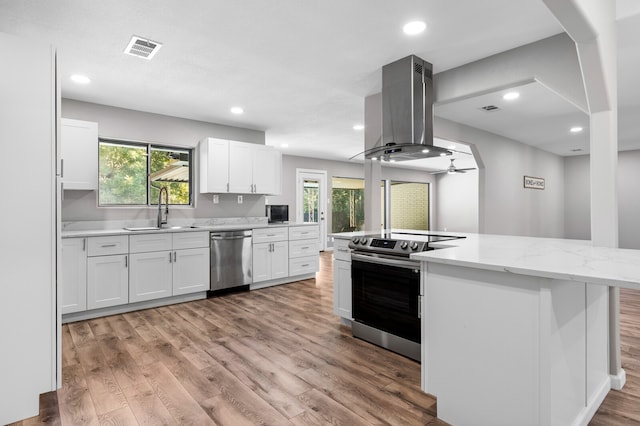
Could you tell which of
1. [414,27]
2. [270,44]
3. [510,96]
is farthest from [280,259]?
[510,96]

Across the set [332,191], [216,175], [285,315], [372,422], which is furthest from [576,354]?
[332,191]

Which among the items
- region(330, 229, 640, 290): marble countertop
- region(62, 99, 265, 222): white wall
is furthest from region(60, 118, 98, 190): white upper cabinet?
region(330, 229, 640, 290): marble countertop

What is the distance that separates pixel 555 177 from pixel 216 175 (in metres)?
7.48

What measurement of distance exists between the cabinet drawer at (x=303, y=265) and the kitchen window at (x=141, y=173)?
69.5 inches

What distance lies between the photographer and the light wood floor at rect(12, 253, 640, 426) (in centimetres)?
181

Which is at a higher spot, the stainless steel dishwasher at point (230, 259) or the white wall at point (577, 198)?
the white wall at point (577, 198)

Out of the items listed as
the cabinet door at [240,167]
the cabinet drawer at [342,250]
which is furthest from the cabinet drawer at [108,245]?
the cabinet drawer at [342,250]

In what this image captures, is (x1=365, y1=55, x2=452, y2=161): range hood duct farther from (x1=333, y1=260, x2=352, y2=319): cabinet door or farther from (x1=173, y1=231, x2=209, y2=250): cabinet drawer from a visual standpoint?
(x1=173, y1=231, x2=209, y2=250): cabinet drawer

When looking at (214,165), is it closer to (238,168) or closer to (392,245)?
(238,168)

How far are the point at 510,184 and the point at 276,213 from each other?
4.07 m

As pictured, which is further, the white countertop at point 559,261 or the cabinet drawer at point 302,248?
the cabinet drawer at point 302,248

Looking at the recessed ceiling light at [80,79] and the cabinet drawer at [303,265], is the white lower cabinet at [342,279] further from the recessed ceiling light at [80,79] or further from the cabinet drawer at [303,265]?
the recessed ceiling light at [80,79]

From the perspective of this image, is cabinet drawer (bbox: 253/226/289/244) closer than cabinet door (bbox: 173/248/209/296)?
No

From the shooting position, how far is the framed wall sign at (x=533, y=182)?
246 inches
